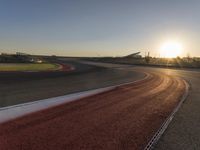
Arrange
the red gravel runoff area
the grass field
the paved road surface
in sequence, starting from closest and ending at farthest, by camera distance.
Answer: the red gravel runoff area → the paved road surface → the grass field

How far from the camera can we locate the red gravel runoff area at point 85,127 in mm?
5562

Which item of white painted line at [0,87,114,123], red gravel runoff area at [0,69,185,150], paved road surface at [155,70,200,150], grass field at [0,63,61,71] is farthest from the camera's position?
grass field at [0,63,61,71]

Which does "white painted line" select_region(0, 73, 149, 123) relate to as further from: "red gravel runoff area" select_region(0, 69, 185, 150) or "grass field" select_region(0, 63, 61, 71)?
"grass field" select_region(0, 63, 61, 71)

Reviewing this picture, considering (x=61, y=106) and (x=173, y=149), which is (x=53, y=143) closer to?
(x=173, y=149)

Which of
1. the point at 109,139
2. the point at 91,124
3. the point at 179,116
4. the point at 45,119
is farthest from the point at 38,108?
the point at 179,116

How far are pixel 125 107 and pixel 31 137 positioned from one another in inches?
185

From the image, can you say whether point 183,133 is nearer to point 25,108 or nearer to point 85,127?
point 85,127

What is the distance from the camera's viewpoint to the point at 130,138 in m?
6.18

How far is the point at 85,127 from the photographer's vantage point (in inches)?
272

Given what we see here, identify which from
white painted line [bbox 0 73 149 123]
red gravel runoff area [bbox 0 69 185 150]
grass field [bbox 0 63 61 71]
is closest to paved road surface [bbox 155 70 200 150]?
red gravel runoff area [bbox 0 69 185 150]

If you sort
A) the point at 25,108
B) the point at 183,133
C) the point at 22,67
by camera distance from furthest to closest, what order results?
the point at 22,67
the point at 25,108
the point at 183,133

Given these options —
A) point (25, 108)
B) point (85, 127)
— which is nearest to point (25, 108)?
point (25, 108)

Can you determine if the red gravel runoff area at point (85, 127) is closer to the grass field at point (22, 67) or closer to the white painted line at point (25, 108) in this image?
the white painted line at point (25, 108)

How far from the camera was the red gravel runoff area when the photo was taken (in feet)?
18.2
